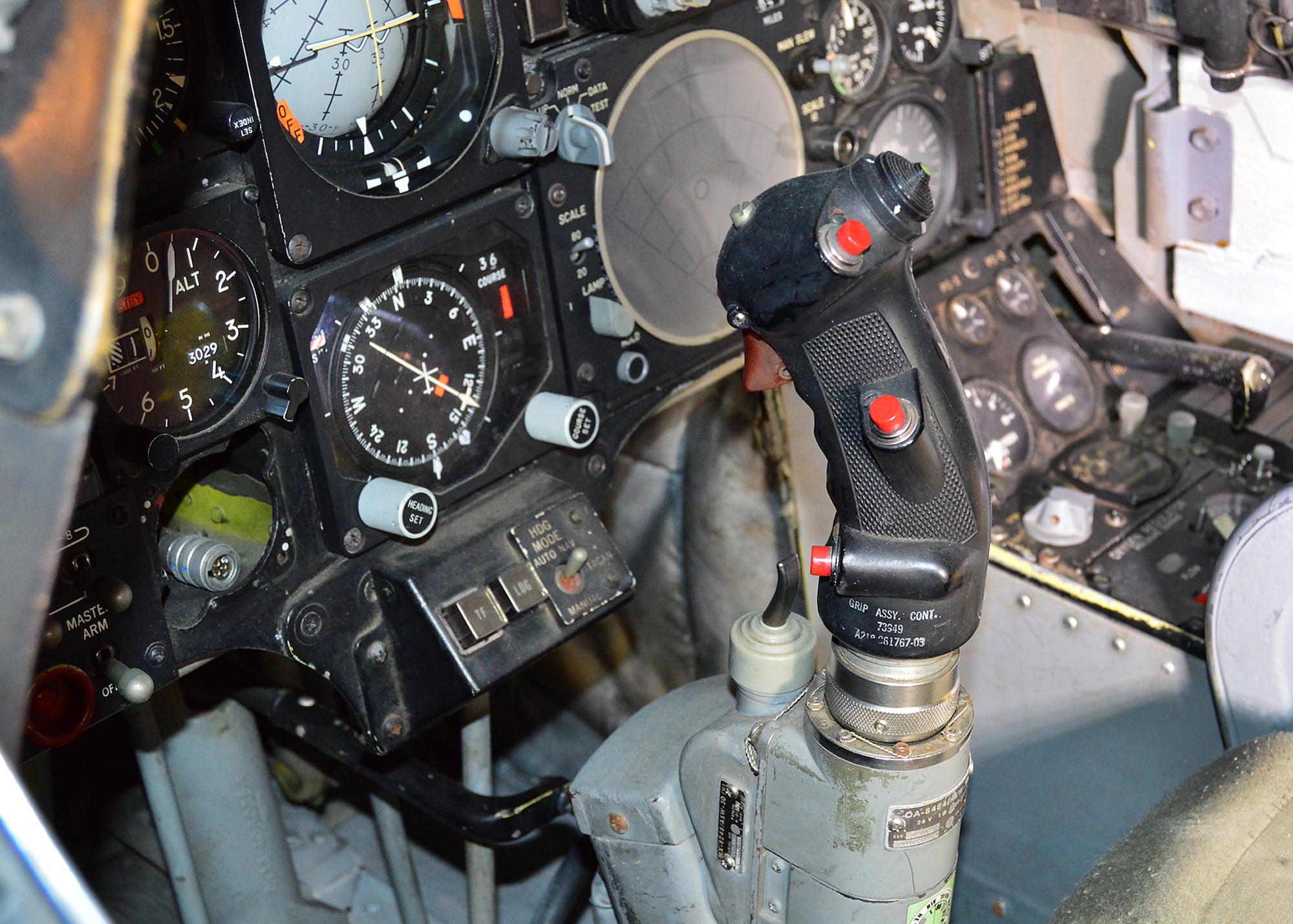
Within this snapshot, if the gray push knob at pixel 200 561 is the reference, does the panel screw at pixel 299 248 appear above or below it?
above

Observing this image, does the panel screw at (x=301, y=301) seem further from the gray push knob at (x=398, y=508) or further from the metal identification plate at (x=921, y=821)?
the metal identification plate at (x=921, y=821)

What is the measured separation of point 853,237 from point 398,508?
0.82m

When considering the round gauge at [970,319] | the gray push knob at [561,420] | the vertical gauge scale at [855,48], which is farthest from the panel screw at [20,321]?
the round gauge at [970,319]

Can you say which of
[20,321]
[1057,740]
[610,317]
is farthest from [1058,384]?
[20,321]

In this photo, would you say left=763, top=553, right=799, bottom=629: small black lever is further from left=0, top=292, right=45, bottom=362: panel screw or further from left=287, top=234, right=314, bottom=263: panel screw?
left=0, top=292, right=45, bottom=362: panel screw

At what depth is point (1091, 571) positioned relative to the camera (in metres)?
2.45

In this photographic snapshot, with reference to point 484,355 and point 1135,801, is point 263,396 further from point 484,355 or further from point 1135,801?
point 1135,801

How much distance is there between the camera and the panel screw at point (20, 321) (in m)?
0.61

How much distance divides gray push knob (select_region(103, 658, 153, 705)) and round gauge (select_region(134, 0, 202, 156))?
64cm

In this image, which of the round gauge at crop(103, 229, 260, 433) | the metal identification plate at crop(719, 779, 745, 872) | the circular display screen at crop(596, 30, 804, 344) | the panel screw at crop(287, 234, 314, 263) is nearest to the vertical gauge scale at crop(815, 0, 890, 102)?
the circular display screen at crop(596, 30, 804, 344)

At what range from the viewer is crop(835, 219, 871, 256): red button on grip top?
1315 millimetres

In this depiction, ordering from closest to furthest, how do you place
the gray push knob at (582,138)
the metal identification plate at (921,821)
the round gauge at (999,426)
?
the metal identification plate at (921,821), the gray push knob at (582,138), the round gauge at (999,426)

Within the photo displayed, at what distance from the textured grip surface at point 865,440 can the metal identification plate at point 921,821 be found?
31cm

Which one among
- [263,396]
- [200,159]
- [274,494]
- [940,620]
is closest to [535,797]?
[274,494]
